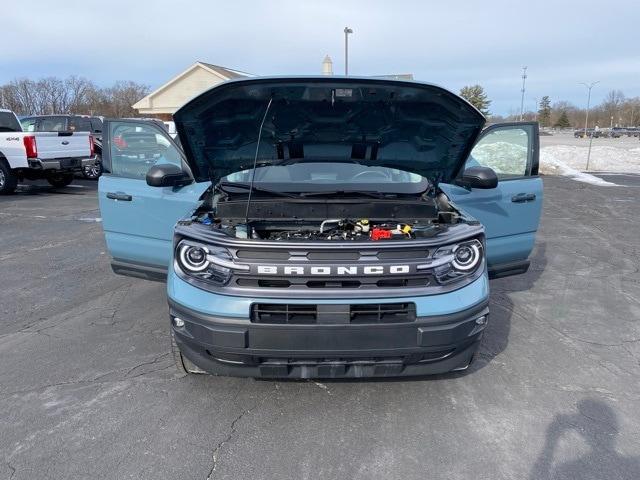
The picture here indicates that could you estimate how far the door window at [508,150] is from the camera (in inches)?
183

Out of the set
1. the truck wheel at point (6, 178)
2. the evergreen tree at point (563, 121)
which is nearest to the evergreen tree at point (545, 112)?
the evergreen tree at point (563, 121)

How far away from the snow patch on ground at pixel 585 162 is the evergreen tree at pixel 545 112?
83.9 m

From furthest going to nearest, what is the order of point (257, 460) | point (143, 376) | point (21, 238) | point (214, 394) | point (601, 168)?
point (601, 168)
point (21, 238)
point (143, 376)
point (214, 394)
point (257, 460)

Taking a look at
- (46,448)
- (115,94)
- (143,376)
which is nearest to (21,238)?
(143,376)

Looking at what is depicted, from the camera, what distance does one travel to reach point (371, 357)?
2658 millimetres

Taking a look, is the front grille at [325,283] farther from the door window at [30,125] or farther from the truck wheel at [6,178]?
the door window at [30,125]

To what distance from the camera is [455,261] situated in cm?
284

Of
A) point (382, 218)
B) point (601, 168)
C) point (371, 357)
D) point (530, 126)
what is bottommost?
point (601, 168)

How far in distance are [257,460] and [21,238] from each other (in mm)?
7019

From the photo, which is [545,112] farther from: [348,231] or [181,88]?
[348,231]

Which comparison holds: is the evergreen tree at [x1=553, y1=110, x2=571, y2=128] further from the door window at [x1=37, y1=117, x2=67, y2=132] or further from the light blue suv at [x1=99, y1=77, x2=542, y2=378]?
the light blue suv at [x1=99, y1=77, x2=542, y2=378]

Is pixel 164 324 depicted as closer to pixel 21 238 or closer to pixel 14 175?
pixel 21 238

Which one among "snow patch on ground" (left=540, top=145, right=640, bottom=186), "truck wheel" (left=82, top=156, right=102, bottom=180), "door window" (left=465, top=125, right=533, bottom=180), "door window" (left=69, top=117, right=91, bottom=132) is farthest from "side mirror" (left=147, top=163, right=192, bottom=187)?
"snow patch on ground" (left=540, top=145, right=640, bottom=186)

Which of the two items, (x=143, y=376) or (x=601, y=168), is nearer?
(x=143, y=376)
